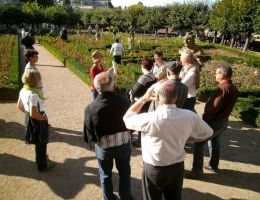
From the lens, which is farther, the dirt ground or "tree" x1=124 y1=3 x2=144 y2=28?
A: "tree" x1=124 y1=3 x2=144 y2=28

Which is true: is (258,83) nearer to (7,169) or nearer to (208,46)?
(7,169)

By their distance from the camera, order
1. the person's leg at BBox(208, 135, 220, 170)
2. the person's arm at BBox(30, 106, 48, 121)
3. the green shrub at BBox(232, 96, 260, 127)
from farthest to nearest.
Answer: the green shrub at BBox(232, 96, 260, 127) → the person's leg at BBox(208, 135, 220, 170) → the person's arm at BBox(30, 106, 48, 121)

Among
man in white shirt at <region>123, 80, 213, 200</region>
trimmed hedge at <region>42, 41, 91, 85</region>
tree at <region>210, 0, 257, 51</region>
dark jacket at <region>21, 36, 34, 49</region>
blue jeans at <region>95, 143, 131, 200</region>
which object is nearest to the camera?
man in white shirt at <region>123, 80, 213, 200</region>

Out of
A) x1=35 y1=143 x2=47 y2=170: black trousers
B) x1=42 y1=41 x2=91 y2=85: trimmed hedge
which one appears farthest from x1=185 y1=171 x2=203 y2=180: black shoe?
x1=42 y1=41 x2=91 y2=85: trimmed hedge

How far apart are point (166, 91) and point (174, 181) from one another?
1.15 metres

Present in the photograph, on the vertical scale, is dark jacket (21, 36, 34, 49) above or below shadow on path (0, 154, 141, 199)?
above

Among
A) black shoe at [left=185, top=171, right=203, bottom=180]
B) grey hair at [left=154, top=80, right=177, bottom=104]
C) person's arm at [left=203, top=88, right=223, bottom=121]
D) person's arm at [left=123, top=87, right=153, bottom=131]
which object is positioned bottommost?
black shoe at [left=185, top=171, right=203, bottom=180]

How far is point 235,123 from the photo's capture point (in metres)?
9.02

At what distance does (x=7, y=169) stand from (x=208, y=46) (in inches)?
1047

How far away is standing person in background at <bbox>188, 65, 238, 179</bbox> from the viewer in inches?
214

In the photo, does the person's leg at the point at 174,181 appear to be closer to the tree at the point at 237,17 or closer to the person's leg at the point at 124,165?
the person's leg at the point at 124,165

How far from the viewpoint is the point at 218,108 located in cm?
548

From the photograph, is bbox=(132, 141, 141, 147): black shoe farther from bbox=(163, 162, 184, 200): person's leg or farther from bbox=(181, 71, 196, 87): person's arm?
bbox=(163, 162, 184, 200): person's leg

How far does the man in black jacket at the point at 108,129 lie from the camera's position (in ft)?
13.7
